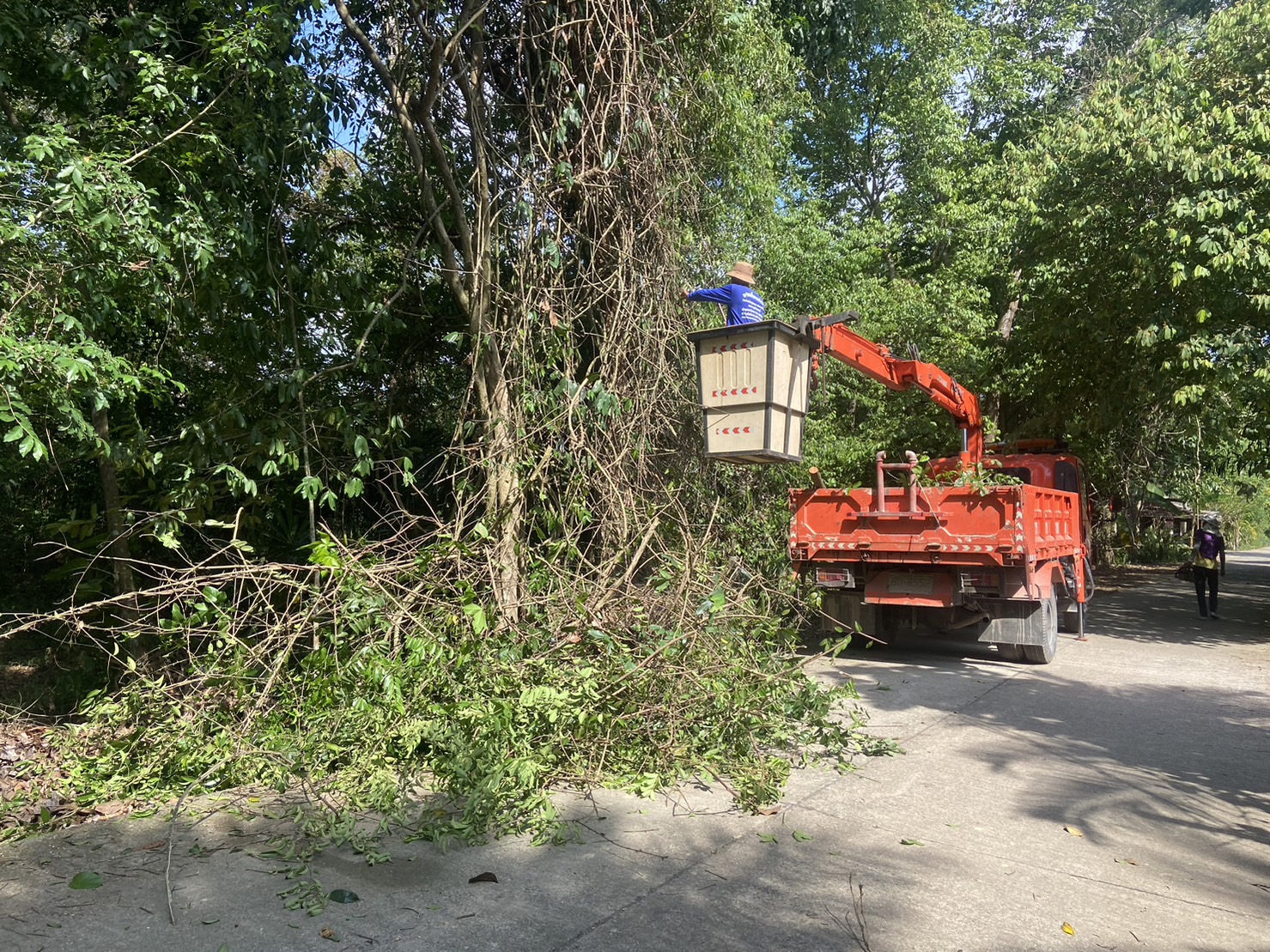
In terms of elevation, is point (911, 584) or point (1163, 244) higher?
point (1163, 244)

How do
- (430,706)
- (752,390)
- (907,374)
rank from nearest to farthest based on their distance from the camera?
(752,390) < (430,706) < (907,374)

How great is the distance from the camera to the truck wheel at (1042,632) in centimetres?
969

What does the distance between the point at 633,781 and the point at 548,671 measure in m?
0.81

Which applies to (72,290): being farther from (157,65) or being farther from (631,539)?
(631,539)

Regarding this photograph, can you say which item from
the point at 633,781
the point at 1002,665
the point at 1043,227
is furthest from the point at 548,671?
the point at 1043,227

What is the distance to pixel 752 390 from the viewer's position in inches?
215

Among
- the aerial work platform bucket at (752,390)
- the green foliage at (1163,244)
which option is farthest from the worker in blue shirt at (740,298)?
the green foliage at (1163,244)

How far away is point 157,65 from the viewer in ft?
20.2

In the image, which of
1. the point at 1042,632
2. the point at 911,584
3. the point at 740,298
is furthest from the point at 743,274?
the point at 1042,632

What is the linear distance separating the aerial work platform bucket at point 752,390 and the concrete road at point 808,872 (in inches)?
79.3

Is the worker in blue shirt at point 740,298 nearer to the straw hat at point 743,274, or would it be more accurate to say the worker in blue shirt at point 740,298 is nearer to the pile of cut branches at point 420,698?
the straw hat at point 743,274

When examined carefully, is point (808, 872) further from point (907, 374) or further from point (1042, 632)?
point (907, 374)

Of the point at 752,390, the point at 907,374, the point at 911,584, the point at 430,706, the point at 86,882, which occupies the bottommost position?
the point at 86,882

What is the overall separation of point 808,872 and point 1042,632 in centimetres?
637
